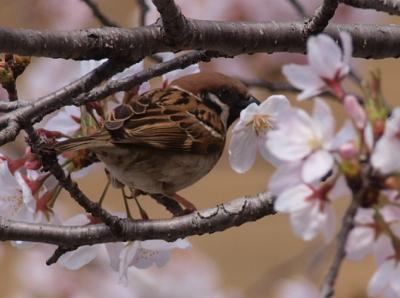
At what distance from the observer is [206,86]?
Answer: 92.0 inches

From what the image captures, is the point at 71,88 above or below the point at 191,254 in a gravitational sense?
above

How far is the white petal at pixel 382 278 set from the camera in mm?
→ 1119

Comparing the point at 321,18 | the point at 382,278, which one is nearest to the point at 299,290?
the point at 321,18

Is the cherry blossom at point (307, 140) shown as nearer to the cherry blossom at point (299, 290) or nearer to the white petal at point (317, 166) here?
the white petal at point (317, 166)

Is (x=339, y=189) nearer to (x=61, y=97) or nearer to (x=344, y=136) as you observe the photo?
(x=344, y=136)

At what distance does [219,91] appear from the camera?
92.0 inches

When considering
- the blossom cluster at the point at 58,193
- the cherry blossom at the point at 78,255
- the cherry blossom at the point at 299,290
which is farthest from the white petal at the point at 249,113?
the cherry blossom at the point at 299,290

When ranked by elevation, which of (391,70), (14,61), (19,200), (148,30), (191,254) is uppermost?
(148,30)

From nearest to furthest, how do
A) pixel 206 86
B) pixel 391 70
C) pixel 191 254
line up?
1. pixel 206 86
2. pixel 191 254
3. pixel 391 70

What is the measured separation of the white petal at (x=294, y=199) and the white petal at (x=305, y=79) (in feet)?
0.36

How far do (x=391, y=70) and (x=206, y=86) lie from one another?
358cm

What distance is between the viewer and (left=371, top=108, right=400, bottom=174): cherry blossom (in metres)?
1.01

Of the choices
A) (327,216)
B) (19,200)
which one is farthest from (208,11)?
(327,216)

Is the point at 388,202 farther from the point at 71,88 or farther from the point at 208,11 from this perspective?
the point at 208,11
